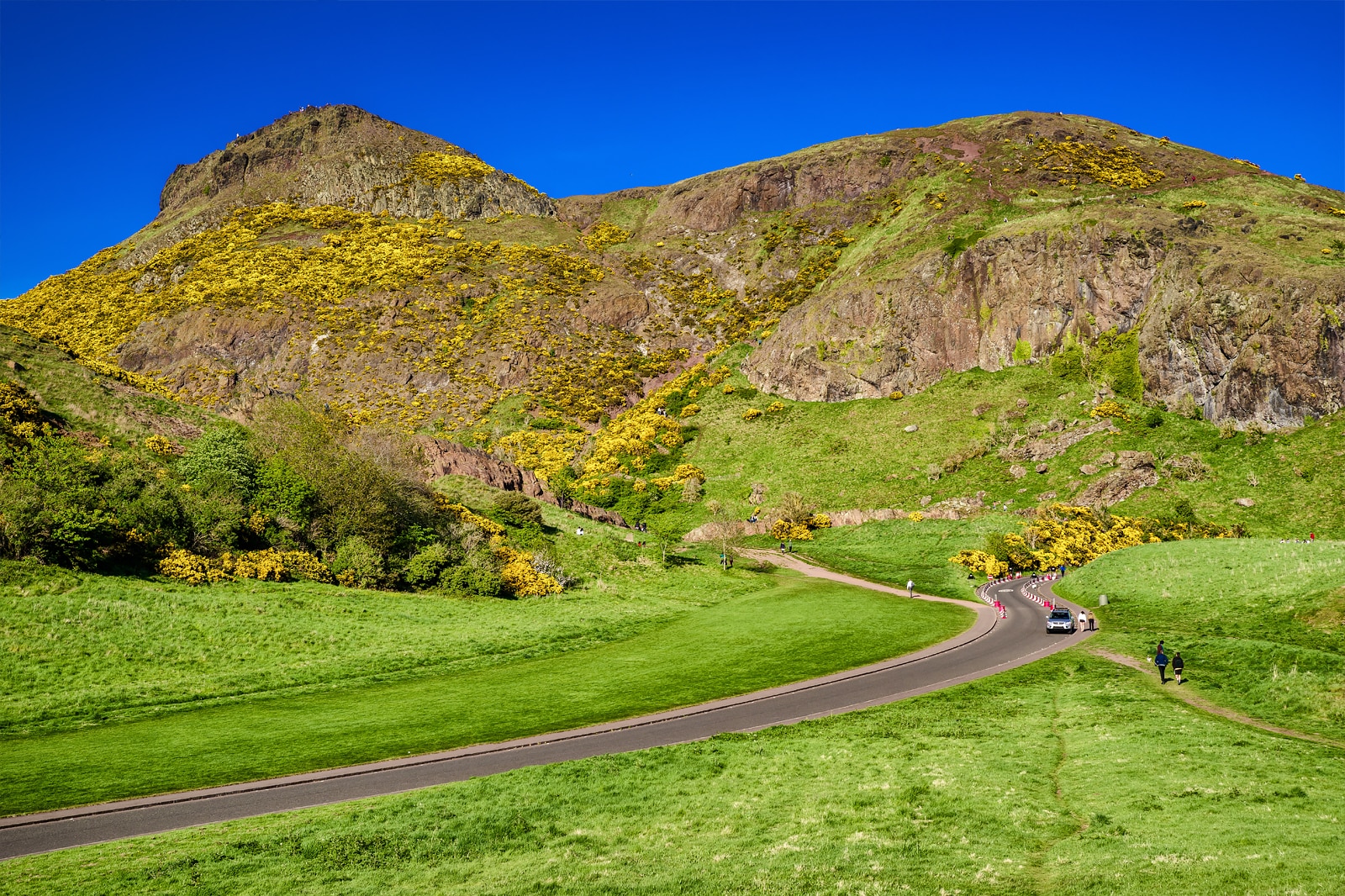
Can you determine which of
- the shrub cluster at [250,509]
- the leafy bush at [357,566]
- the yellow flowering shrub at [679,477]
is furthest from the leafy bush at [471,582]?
the yellow flowering shrub at [679,477]

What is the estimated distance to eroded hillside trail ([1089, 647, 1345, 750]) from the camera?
73.9 ft

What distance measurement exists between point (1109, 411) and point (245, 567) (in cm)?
8030

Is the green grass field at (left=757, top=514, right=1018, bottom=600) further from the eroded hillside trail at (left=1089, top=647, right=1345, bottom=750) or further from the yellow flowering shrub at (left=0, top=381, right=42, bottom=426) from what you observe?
the yellow flowering shrub at (left=0, top=381, right=42, bottom=426)

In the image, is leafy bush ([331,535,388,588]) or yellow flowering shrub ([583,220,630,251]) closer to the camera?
leafy bush ([331,535,388,588])

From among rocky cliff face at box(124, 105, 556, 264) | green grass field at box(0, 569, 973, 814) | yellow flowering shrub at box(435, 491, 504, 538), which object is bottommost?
green grass field at box(0, 569, 973, 814)

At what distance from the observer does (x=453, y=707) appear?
93.7 ft

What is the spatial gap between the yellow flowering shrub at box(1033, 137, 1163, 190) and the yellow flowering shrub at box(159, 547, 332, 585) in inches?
4800

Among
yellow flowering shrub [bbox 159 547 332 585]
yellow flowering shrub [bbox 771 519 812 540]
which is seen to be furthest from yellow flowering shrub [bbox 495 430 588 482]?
yellow flowering shrub [bbox 159 547 332 585]

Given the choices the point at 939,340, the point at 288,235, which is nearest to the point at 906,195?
the point at 939,340

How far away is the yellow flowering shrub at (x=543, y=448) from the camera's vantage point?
99000 mm

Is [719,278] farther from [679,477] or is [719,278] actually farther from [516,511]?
[516,511]

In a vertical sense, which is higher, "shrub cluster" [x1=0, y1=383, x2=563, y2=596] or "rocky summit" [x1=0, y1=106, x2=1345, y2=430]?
"rocky summit" [x1=0, y1=106, x2=1345, y2=430]

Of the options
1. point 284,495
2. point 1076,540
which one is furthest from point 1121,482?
point 284,495

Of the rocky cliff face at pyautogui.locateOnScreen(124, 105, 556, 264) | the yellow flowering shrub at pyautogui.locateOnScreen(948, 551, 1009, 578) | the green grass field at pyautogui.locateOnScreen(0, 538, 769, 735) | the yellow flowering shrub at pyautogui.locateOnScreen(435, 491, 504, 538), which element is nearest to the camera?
the green grass field at pyautogui.locateOnScreen(0, 538, 769, 735)
